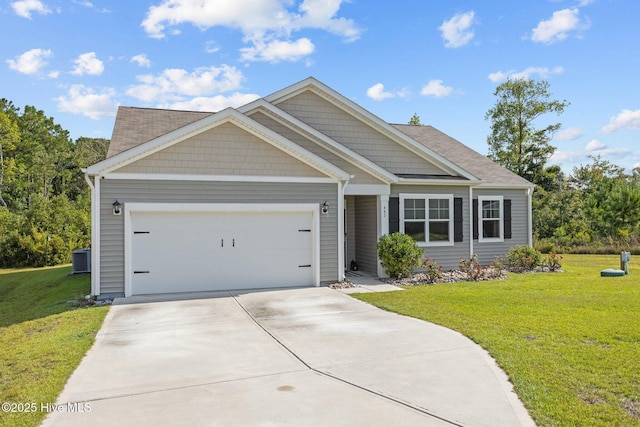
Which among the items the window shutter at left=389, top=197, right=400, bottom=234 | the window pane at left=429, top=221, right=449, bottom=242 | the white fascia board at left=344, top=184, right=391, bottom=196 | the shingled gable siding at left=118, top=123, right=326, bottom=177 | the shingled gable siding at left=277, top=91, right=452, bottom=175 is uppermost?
the shingled gable siding at left=277, top=91, right=452, bottom=175

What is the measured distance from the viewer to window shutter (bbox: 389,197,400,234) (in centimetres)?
1377

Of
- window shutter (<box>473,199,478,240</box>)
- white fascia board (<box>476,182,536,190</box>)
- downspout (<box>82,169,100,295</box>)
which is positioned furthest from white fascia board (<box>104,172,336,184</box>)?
white fascia board (<box>476,182,536,190</box>)

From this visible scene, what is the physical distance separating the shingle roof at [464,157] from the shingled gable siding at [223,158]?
23.8 ft

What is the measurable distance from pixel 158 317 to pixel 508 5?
13.7 metres

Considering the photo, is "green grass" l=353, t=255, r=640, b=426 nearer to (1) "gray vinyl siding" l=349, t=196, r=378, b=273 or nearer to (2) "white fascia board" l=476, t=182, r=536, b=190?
(1) "gray vinyl siding" l=349, t=196, r=378, b=273

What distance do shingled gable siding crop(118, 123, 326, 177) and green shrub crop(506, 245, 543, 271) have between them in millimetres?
7846

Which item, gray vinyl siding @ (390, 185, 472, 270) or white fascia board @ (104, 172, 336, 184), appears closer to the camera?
white fascia board @ (104, 172, 336, 184)

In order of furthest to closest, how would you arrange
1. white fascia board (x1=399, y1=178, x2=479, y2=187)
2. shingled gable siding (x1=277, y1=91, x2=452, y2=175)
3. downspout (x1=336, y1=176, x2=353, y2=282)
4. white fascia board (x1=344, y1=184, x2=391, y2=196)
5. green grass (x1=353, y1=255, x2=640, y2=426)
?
1. shingled gable siding (x1=277, y1=91, x2=452, y2=175)
2. white fascia board (x1=399, y1=178, x2=479, y2=187)
3. white fascia board (x1=344, y1=184, x2=391, y2=196)
4. downspout (x1=336, y1=176, x2=353, y2=282)
5. green grass (x1=353, y1=255, x2=640, y2=426)

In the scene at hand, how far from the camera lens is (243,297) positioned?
10.1 metres

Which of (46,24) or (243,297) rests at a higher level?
(46,24)

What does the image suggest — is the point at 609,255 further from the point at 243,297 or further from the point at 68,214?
Result: the point at 68,214

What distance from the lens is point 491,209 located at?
51.5ft

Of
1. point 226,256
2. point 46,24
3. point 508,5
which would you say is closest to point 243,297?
point 226,256

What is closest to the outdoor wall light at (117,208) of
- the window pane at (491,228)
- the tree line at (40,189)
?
the window pane at (491,228)
